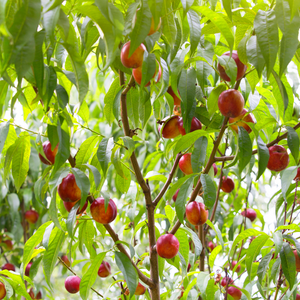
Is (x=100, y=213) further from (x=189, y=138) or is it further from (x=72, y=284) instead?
(x=72, y=284)

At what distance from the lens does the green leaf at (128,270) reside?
71cm

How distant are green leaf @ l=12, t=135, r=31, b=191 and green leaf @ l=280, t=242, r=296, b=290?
631 millimetres

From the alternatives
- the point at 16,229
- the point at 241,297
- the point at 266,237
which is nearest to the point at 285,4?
the point at 266,237

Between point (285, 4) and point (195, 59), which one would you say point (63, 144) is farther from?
point (285, 4)

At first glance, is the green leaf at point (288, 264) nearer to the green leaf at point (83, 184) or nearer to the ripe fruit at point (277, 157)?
the ripe fruit at point (277, 157)

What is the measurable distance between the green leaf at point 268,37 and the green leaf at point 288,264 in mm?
444

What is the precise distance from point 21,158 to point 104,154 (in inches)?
8.8

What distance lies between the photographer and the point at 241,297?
1.07 metres

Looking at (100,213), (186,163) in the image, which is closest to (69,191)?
(100,213)

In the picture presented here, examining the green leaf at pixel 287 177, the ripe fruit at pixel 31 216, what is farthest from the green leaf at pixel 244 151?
the ripe fruit at pixel 31 216

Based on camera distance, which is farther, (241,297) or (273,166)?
(241,297)

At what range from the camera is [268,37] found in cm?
55

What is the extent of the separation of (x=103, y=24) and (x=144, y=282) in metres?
0.61

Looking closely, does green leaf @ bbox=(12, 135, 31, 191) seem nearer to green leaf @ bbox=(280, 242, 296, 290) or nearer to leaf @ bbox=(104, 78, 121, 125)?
leaf @ bbox=(104, 78, 121, 125)
